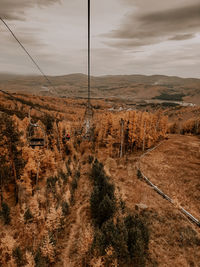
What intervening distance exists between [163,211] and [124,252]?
6.92 metres

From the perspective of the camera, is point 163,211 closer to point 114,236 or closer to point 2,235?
point 114,236

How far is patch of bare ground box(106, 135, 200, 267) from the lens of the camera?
10.4 metres

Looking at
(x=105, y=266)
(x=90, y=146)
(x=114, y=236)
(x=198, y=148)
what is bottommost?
(x=90, y=146)

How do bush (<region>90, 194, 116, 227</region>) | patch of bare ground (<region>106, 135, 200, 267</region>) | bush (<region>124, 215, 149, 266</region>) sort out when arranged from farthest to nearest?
bush (<region>90, 194, 116, 227</region>), patch of bare ground (<region>106, 135, 200, 267</region>), bush (<region>124, 215, 149, 266</region>)

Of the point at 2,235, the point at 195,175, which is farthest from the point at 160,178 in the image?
the point at 2,235

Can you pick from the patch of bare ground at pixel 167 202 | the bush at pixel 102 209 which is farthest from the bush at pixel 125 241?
the bush at pixel 102 209

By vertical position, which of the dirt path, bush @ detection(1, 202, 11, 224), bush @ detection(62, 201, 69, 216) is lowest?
bush @ detection(1, 202, 11, 224)

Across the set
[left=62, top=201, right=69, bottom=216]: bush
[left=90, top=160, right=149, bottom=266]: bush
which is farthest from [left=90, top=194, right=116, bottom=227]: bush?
[left=62, top=201, right=69, bottom=216]: bush

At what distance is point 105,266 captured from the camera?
9.22 m

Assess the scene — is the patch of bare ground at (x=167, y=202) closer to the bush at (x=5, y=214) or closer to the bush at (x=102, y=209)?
the bush at (x=102, y=209)

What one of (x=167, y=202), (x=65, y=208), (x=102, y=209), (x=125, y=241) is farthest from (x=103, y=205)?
(x=167, y=202)

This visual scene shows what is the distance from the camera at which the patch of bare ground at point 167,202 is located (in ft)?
34.0

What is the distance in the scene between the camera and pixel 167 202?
16.6 meters

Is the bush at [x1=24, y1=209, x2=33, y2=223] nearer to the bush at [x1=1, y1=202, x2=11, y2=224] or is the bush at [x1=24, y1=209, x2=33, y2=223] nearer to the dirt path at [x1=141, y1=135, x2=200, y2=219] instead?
the bush at [x1=1, y1=202, x2=11, y2=224]
